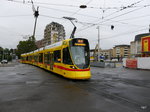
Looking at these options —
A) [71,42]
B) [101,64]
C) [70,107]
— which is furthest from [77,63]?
[101,64]

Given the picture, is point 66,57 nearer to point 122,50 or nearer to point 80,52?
point 80,52

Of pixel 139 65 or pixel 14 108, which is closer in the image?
pixel 14 108

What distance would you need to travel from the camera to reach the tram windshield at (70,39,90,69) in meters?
11.7

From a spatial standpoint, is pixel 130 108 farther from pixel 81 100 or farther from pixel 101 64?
pixel 101 64

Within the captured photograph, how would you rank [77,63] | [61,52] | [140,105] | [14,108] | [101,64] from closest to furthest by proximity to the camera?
1. [14,108]
2. [140,105]
3. [77,63]
4. [61,52]
5. [101,64]

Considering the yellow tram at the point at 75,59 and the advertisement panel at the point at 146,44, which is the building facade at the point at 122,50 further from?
the yellow tram at the point at 75,59

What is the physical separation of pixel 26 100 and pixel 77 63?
567cm

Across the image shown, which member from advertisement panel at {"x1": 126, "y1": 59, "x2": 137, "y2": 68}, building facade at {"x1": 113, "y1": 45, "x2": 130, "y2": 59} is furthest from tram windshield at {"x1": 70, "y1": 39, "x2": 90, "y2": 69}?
building facade at {"x1": 113, "y1": 45, "x2": 130, "y2": 59}

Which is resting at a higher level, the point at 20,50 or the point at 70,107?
the point at 20,50

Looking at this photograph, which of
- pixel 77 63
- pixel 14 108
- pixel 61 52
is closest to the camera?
pixel 14 108

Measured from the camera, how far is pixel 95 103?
6.22 metres

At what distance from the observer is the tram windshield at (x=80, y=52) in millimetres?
11734

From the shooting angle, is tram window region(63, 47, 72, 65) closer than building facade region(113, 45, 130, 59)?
Yes

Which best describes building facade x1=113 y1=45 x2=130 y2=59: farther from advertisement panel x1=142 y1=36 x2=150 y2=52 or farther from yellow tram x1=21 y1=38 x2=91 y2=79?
yellow tram x1=21 y1=38 x2=91 y2=79
